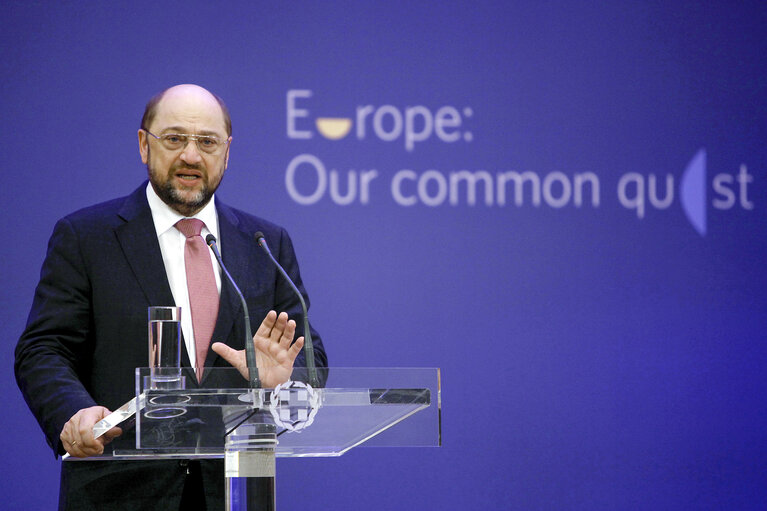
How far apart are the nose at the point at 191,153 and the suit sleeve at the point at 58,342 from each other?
41 cm

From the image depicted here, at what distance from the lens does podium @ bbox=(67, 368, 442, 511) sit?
71.4 inches

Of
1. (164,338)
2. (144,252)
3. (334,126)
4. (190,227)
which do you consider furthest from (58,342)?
(334,126)

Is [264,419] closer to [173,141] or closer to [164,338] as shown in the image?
[164,338]

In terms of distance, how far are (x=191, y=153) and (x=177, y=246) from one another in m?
0.30

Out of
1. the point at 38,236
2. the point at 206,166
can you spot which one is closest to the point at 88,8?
the point at 38,236

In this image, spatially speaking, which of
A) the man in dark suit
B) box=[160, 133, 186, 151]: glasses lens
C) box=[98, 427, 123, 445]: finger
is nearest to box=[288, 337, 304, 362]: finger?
the man in dark suit

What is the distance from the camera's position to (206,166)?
117 inches

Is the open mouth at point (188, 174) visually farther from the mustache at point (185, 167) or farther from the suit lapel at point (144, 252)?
the suit lapel at point (144, 252)

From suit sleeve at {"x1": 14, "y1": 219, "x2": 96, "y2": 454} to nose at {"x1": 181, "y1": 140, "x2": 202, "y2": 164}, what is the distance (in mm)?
408

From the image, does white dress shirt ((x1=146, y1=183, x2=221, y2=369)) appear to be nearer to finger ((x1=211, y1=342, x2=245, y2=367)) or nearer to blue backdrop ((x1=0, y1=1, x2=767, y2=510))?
finger ((x1=211, y1=342, x2=245, y2=367))

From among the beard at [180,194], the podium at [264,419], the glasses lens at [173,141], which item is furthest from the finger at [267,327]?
the glasses lens at [173,141]

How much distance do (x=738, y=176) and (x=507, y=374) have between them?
150cm

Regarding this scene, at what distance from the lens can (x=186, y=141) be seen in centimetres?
296

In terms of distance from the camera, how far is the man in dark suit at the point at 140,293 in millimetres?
2549
